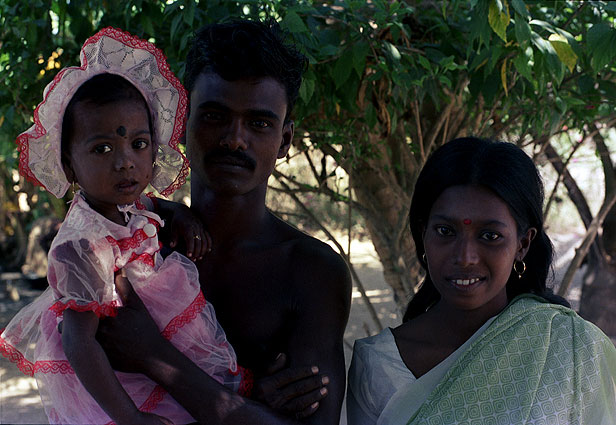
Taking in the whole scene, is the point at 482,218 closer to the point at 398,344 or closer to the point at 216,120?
the point at 398,344

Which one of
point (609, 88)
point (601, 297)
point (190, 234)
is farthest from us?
point (601, 297)

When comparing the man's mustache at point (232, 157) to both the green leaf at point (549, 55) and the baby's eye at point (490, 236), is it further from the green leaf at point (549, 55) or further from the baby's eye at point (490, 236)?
the green leaf at point (549, 55)

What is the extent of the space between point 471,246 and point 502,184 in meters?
0.19

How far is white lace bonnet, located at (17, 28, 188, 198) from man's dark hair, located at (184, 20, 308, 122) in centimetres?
12

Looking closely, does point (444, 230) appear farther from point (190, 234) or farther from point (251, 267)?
point (190, 234)

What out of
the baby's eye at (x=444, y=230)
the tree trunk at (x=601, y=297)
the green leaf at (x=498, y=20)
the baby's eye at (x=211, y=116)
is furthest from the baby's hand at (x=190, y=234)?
the tree trunk at (x=601, y=297)

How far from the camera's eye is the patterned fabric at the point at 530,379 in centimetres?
183

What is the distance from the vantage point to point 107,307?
171 centimetres

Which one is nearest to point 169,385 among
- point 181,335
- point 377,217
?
point 181,335

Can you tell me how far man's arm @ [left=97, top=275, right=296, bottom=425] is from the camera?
1708mm

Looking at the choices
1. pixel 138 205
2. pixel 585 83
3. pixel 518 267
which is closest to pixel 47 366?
pixel 138 205

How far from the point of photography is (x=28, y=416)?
5422 millimetres

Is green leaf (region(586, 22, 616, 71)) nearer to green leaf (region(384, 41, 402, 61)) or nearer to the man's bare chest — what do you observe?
green leaf (region(384, 41, 402, 61))

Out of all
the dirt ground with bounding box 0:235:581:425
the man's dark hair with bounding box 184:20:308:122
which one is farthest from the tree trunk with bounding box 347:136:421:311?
the man's dark hair with bounding box 184:20:308:122
